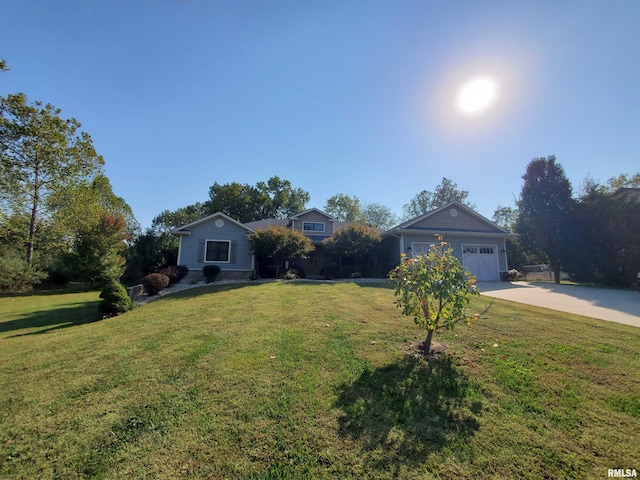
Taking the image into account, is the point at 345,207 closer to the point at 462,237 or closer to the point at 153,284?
the point at 462,237

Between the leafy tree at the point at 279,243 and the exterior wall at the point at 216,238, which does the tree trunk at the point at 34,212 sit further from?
the leafy tree at the point at 279,243

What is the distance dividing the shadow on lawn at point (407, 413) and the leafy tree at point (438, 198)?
39434 millimetres

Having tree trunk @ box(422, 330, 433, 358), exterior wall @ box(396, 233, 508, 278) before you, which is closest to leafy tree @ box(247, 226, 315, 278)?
exterior wall @ box(396, 233, 508, 278)

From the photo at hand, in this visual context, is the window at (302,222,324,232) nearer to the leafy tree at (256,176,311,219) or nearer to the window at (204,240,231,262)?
the window at (204,240,231,262)

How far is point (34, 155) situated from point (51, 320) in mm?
16736

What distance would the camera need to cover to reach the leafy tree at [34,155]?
17.5 m

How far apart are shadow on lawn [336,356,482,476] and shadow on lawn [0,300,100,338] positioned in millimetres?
8884

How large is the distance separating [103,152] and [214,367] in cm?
2470

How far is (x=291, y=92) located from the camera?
34.4 ft

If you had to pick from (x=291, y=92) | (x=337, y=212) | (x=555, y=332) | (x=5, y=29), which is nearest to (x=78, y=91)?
(x=5, y=29)

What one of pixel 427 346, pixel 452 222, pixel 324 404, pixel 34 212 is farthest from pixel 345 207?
pixel 324 404

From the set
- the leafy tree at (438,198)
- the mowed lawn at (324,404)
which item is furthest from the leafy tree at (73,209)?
the leafy tree at (438,198)

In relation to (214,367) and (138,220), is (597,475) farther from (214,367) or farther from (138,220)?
(138,220)

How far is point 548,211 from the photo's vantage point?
59.9 ft
